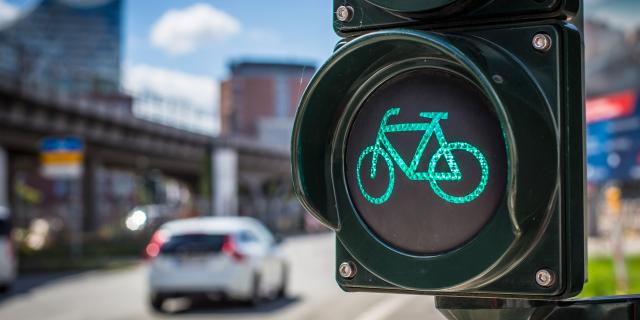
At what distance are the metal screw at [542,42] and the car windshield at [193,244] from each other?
15.2 metres

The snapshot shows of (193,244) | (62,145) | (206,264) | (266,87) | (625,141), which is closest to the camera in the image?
(266,87)

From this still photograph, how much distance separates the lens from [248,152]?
2682 inches

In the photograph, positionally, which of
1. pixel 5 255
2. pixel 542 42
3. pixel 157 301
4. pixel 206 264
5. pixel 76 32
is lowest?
pixel 157 301

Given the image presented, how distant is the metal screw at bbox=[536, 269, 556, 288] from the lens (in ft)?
3.67

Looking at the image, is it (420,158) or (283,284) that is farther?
(283,284)

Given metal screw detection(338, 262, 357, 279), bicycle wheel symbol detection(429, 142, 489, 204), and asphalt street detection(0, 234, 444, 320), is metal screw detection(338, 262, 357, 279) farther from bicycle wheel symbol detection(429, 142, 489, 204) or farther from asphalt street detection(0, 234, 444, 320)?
asphalt street detection(0, 234, 444, 320)

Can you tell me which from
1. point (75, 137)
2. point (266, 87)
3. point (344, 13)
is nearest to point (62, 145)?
point (75, 137)

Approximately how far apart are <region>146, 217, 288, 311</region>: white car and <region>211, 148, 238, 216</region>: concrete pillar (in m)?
42.9

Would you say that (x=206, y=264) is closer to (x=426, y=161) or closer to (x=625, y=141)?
(x=426, y=161)

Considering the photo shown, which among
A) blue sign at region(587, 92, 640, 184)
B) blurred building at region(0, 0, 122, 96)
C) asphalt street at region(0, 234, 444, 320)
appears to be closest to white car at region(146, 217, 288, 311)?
asphalt street at region(0, 234, 444, 320)

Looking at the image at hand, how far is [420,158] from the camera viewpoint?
1208mm

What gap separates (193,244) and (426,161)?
15338 millimetres

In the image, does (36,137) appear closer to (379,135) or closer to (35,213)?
(35,213)

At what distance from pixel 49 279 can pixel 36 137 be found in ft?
68.9
